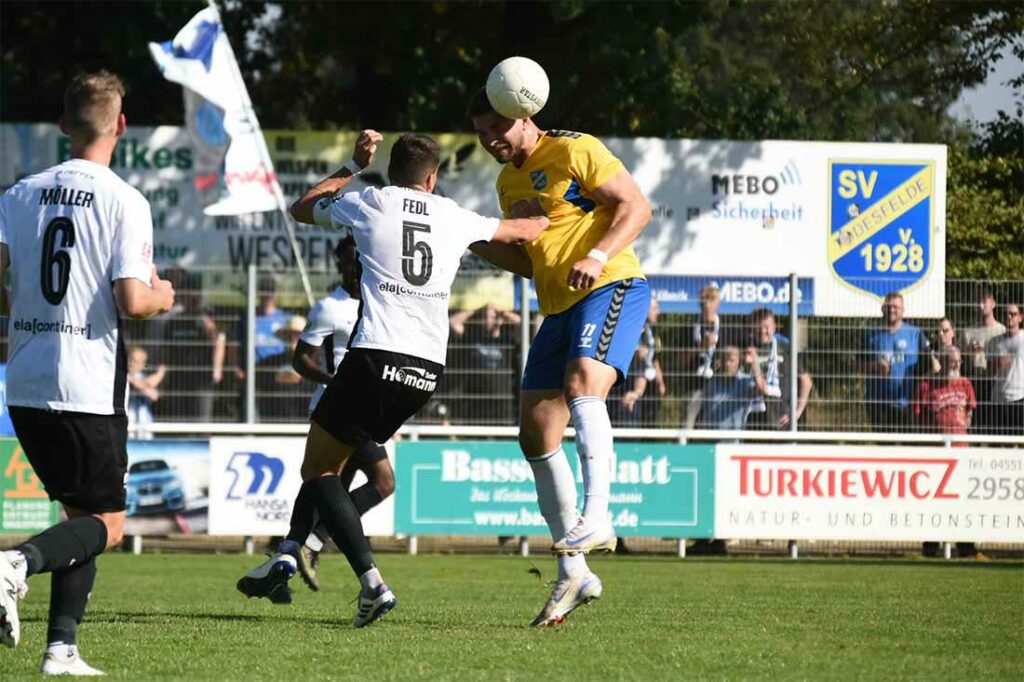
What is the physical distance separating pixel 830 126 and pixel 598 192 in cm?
2729

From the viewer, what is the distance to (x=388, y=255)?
755 cm

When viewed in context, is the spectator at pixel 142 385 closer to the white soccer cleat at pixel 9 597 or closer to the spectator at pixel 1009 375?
the spectator at pixel 1009 375

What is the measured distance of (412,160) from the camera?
25.1 ft

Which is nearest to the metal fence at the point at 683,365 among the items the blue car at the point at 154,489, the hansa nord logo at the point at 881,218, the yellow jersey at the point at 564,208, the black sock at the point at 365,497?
the blue car at the point at 154,489

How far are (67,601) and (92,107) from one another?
1.65m

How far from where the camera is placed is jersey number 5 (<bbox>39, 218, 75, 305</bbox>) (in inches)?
226

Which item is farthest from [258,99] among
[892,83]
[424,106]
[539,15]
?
[892,83]

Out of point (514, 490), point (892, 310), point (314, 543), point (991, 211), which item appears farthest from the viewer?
point (991, 211)

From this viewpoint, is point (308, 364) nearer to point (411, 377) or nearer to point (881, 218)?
point (411, 377)

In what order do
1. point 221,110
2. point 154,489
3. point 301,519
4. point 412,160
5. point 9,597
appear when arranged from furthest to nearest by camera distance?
point 221,110 → point 154,489 → point 301,519 → point 412,160 → point 9,597

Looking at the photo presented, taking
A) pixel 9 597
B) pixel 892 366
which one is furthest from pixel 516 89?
pixel 892 366

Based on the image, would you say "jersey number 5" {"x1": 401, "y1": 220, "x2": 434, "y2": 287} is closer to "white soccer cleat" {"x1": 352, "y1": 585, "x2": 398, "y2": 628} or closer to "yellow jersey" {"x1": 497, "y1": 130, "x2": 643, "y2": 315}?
"yellow jersey" {"x1": 497, "y1": 130, "x2": 643, "y2": 315}

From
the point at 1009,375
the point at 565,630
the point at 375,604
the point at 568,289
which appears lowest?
the point at 565,630

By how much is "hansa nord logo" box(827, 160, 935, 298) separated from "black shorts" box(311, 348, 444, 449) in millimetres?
13515
